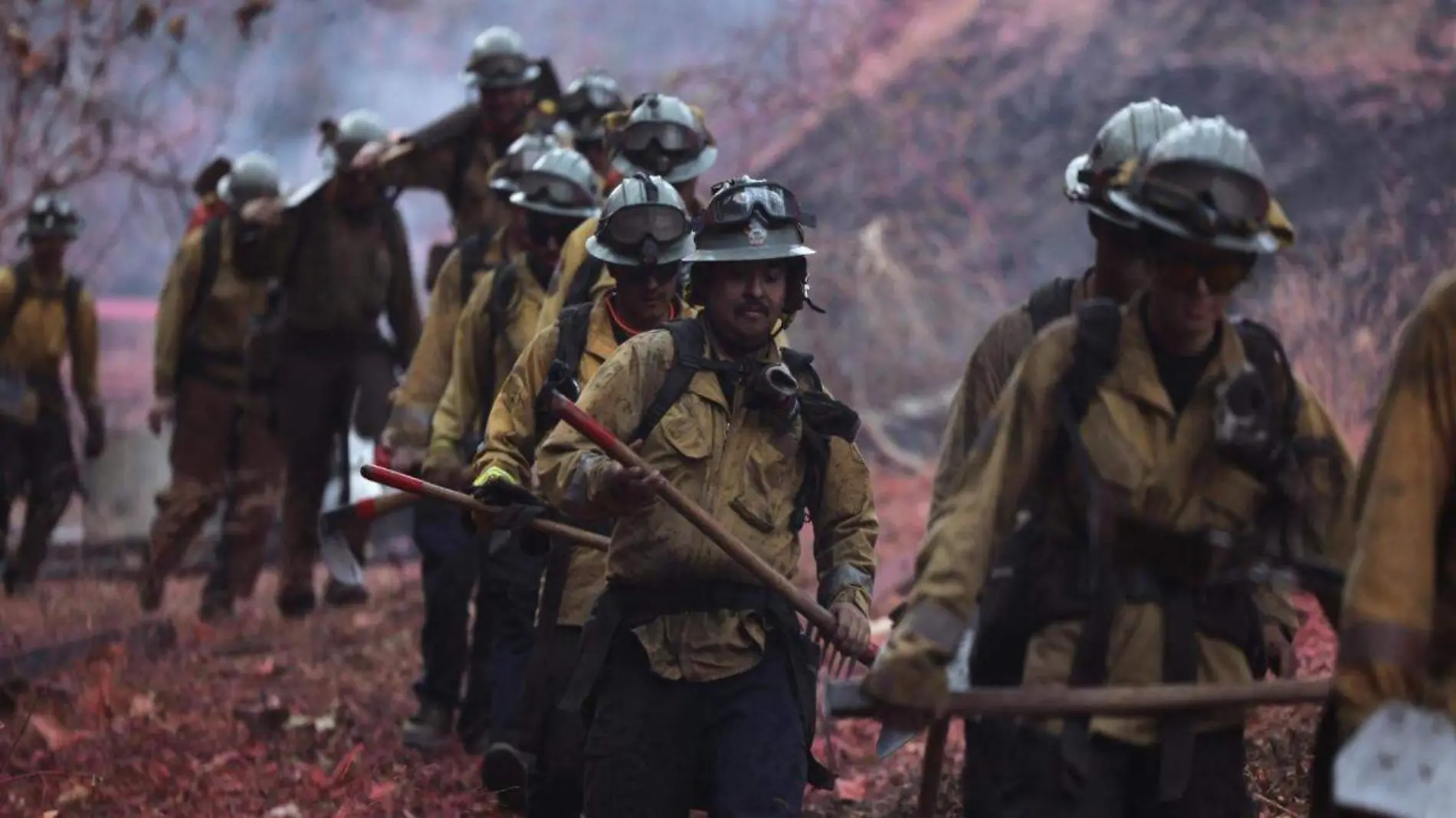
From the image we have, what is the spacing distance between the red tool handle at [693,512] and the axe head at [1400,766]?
2.07 meters

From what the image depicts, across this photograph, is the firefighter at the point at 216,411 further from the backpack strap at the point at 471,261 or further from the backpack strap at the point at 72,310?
the backpack strap at the point at 471,261

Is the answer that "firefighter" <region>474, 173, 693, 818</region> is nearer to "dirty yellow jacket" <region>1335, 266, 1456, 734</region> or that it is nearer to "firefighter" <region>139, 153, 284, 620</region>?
"dirty yellow jacket" <region>1335, 266, 1456, 734</region>

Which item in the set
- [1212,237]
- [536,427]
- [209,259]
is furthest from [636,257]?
[209,259]

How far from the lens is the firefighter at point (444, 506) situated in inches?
352

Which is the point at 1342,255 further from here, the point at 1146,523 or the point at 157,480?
the point at 1146,523

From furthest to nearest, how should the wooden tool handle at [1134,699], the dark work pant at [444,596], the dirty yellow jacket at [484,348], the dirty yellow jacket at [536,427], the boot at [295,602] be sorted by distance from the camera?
the boot at [295,602]
the dark work pant at [444,596]
the dirty yellow jacket at [484,348]
the dirty yellow jacket at [536,427]
the wooden tool handle at [1134,699]

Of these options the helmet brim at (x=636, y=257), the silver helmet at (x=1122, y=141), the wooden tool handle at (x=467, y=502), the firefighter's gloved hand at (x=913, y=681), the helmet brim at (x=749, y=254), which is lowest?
the firefighter's gloved hand at (x=913, y=681)

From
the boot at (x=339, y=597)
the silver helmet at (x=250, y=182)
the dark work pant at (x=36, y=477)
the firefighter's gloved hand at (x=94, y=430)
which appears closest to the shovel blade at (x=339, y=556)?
the boot at (x=339, y=597)

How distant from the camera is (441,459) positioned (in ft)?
26.6

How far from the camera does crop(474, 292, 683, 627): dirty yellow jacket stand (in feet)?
22.6

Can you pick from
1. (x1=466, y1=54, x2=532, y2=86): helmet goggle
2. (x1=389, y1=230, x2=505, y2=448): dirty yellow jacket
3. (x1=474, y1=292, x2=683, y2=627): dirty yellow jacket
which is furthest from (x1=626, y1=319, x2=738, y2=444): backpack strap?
(x1=466, y1=54, x2=532, y2=86): helmet goggle

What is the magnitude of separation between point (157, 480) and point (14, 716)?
10.3 m

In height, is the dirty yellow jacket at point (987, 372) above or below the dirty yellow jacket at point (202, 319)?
below

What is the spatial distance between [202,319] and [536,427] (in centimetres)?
698
